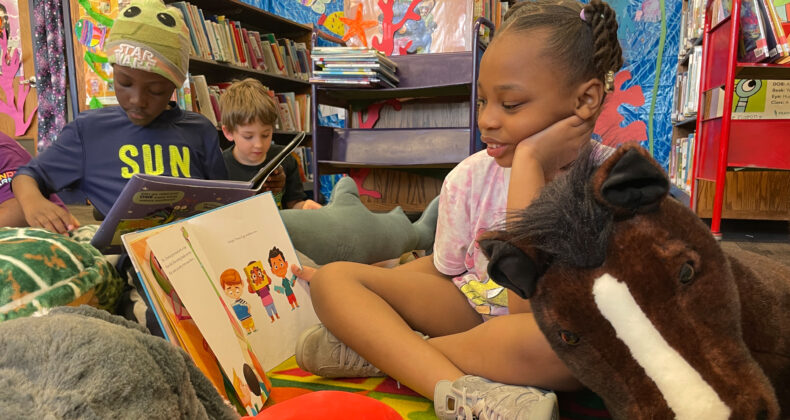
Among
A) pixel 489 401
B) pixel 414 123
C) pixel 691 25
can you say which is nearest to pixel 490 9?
pixel 414 123

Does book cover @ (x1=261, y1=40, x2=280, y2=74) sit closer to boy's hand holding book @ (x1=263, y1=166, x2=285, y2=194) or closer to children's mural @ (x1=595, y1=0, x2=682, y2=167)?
boy's hand holding book @ (x1=263, y1=166, x2=285, y2=194)

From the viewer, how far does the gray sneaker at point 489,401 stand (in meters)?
0.68

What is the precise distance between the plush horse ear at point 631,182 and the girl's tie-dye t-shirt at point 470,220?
48 centimetres

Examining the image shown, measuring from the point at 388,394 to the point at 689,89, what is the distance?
3.11 metres

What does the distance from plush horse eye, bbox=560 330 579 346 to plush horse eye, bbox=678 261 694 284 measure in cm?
11

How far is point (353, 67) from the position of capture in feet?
8.79

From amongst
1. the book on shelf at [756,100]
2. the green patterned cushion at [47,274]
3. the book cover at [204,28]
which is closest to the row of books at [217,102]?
the book cover at [204,28]

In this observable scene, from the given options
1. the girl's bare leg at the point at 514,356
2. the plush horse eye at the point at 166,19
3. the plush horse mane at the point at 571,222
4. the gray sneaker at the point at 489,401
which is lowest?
the gray sneaker at the point at 489,401

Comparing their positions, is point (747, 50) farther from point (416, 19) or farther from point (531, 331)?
point (531, 331)

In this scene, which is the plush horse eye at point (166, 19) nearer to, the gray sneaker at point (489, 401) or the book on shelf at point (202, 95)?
the gray sneaker at point (489, 401)

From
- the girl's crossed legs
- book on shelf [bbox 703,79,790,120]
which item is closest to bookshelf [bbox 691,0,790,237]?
book on shelf [bbox 703,79,790,120]

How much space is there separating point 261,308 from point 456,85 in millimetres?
2005

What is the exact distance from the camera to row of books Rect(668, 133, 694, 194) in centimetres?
316

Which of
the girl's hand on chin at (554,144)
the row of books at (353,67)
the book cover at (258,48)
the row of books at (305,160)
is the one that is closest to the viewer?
the girl's hand on chin at (554,144)
